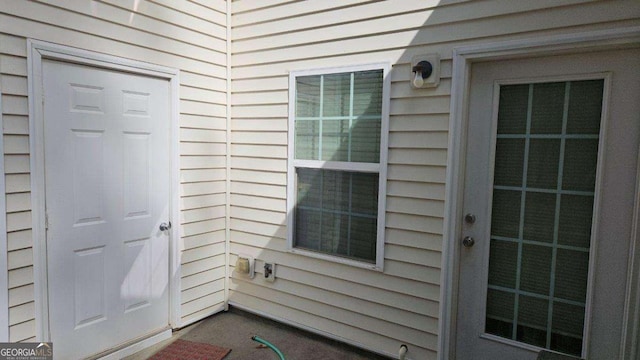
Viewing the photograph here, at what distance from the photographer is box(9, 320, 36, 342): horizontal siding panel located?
2.19 m

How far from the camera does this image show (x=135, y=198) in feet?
9.20

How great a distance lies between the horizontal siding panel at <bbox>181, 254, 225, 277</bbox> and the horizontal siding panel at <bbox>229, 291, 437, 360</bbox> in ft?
1.10

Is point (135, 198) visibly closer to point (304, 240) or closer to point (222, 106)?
point (222, 106)

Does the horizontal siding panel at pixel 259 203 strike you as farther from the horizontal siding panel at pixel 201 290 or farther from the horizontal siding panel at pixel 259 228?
the horizontal siding panel at pixel 201 290

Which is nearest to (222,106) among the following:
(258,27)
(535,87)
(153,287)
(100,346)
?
(258,27)

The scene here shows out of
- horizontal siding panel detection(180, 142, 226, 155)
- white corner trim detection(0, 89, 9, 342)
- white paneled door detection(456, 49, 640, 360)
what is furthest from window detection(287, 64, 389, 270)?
white corner trim detection(0, 89, 9, 342)

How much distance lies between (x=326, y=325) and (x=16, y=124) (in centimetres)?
245

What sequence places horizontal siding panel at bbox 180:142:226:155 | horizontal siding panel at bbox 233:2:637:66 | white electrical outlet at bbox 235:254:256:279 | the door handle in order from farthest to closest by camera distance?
white electrical outlet at bbox 235:254:256:279 → horizontal siding panel at bbox 180:142:226:155 → the door handle → horizontal siding panel at bbox 233:2:637:66

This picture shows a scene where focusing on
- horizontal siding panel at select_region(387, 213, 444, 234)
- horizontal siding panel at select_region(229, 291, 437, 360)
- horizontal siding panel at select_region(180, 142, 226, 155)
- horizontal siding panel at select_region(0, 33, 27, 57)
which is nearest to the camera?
horizontal siding panel at select_region(0, 33, 27, 57)

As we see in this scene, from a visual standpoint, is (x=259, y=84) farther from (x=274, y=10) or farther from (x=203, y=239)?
(x=203, y=239)

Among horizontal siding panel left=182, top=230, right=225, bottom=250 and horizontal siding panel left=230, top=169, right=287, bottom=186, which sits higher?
horizontal siding panel left=230, top=169, right=287, bottom=186

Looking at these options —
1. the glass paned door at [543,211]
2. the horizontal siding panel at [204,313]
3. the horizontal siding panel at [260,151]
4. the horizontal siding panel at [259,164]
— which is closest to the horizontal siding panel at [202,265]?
the horizontal siding panel at [204,313]

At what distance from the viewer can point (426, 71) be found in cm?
242

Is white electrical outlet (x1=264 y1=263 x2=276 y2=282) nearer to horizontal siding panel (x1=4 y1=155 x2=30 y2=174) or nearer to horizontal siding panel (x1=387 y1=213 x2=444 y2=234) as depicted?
horizontal siding panel (x1=387 y1=213 x2=444 y2=234)
